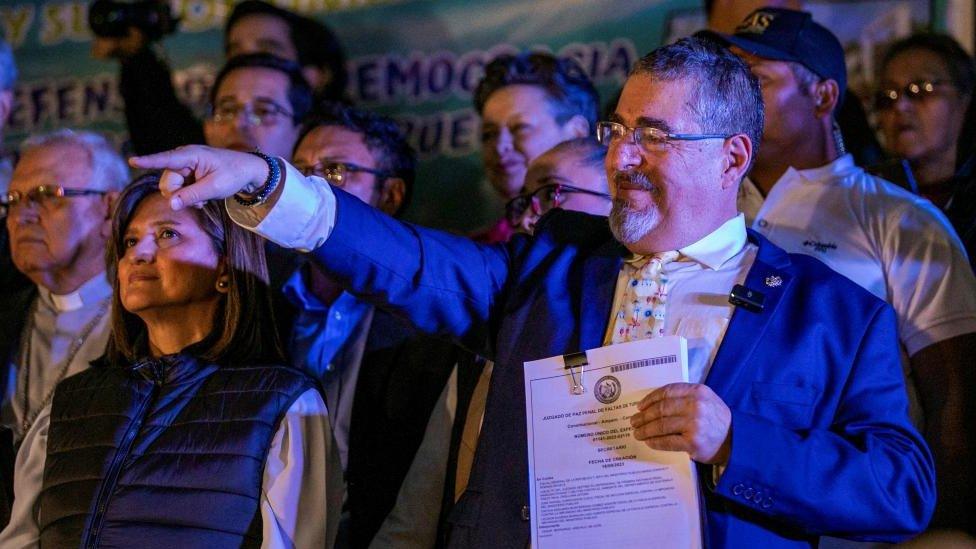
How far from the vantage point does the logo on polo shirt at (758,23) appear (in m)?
3.50

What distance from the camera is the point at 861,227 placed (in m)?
3.12

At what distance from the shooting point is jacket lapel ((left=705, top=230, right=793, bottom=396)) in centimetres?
223

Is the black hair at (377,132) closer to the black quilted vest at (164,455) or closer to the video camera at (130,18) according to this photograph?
the video camera at (130,18)

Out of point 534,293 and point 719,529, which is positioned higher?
point 534,293

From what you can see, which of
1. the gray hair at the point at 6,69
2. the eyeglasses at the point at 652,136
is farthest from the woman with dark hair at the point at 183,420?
the gray hair at the point at 6,69

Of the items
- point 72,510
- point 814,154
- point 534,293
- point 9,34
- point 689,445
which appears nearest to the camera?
point 689,445

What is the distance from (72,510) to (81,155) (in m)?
1.42

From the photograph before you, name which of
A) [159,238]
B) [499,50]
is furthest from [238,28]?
[159,238]

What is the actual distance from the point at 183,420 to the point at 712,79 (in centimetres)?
140

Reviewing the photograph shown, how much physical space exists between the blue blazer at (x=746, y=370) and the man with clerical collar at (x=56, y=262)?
1.59 metres

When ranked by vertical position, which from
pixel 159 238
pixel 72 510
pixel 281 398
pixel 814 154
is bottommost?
pixel 72 510

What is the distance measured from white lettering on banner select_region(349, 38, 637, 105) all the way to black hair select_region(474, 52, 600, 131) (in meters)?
0.38

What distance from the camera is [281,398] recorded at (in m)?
2.75

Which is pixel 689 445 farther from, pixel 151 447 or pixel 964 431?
pixel 151 447
